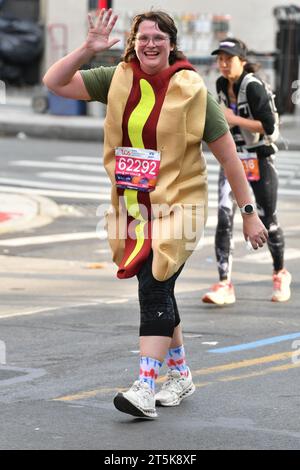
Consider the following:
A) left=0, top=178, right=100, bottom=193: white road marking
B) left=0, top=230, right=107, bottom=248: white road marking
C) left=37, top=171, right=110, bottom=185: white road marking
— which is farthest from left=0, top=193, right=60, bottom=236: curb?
left=37, top=171, right=110, bottom=185: white road marking

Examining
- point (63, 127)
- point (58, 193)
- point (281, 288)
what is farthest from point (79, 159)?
point (281, 288)

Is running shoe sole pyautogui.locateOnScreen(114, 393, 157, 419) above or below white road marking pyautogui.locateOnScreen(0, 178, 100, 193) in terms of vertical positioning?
above

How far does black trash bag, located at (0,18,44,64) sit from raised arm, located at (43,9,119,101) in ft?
82.5

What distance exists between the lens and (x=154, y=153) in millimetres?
6883

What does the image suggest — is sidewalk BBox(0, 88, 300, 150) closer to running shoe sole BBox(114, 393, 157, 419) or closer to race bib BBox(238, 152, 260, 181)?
race bib BBox(238, 152, 260, 181)

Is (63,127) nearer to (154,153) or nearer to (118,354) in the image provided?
(118,354)

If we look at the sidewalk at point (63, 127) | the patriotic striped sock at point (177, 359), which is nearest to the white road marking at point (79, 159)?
the sidewalk at point (63, 127)

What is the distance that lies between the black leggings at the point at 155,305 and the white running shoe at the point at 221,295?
321cm

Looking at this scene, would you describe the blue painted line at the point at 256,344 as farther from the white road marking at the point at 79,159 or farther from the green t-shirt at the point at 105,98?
the white road marking at the point at 79,159

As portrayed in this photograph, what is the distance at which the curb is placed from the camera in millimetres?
14320

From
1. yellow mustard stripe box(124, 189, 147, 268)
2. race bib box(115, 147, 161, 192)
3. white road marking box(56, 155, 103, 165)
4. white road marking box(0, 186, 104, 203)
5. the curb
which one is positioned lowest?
white road marking box(56, 155, 103, 165)

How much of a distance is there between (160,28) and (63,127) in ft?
62.4

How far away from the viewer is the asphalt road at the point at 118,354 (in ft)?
21.3

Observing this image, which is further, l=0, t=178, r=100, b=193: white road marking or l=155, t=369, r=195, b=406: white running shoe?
l=0, t=178, r=100, b=193: white road marking
